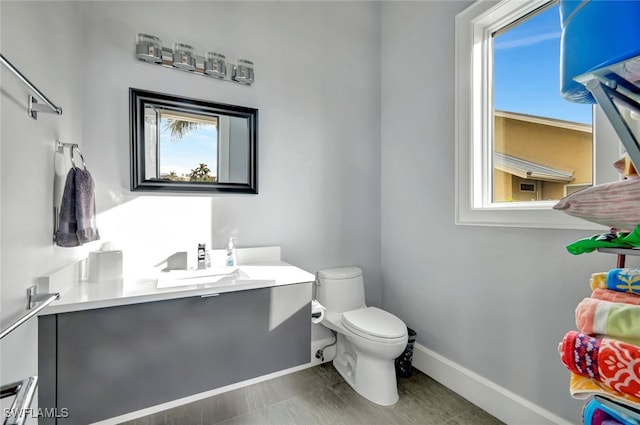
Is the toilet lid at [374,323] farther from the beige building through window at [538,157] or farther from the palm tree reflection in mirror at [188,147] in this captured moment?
the palm tree reflection in mirror at [188,147]

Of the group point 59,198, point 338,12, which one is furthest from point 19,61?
point 338,12

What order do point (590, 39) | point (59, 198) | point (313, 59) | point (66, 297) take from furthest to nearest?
1. point (313, 59)
2. point (59, 198)
3. point (66, 297)
4. point (590, 39)

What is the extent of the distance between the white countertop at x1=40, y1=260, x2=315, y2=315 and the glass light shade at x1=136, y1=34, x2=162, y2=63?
1205 millimetres

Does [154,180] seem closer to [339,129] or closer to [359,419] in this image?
[339,129]

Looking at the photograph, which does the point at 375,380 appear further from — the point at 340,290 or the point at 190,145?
the point at 190,145

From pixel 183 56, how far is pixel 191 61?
0.05 meters

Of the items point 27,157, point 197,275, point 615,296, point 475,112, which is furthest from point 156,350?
point 475,112

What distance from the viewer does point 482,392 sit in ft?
5.31

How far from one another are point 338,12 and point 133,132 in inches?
68.2

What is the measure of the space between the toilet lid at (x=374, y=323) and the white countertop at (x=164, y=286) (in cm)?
47

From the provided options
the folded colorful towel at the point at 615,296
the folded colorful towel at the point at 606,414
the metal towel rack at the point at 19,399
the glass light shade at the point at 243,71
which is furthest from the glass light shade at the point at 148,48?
the folded colorful towel at the point at 606,414

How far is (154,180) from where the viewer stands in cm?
167

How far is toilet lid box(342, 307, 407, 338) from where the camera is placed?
5.33 ft

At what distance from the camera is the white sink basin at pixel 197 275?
58.6 inches
